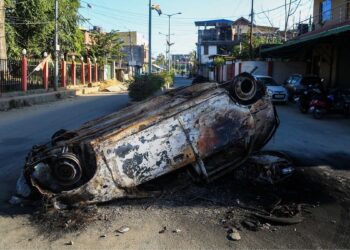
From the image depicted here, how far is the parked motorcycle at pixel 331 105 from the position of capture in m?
16.4

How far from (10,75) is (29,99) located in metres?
1.68

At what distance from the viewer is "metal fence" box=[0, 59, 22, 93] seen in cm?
2217

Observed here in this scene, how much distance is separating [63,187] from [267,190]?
8.31 ft

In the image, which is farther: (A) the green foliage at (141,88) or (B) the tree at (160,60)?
(B) the tree at (160,60)

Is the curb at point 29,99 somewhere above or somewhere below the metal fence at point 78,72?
below

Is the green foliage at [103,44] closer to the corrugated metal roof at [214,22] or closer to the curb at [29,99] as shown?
the curb at [29,99]

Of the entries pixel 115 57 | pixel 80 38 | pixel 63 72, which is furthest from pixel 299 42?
pixel 115 57

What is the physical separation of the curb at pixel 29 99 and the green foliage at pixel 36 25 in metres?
5.47

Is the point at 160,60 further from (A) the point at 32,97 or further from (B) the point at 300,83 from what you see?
(A) the point at 32,97

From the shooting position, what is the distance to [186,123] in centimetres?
553

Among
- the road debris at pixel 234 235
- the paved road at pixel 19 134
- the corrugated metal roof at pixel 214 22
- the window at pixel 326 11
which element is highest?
the corrugated metal roof at pixel 214 22

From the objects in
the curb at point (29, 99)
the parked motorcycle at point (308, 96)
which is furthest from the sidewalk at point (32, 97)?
the parked motorcycle at point (308, 96)

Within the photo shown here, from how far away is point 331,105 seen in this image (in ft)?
54.2

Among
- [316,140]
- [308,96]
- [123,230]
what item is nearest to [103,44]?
[308,96]
